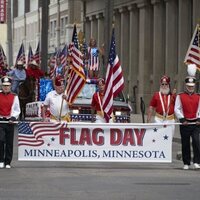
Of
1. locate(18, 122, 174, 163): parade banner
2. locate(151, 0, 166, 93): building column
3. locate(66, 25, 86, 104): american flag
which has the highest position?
locate(151, 0, 166, 93): building column

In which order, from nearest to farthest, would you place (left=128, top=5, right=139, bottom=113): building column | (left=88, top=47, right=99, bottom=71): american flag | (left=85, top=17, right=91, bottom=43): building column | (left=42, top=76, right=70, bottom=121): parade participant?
(left=42, top=76, right=70, bottom=121): parade participant
(left=88, top=47, right=99, bottom=71): american flag
(left=128, top=5, right=139, bottom=113): building column
(left=85, top=17, right=91, bottom=43): building column

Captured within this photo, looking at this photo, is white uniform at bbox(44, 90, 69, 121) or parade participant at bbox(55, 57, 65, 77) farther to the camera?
parade participant at bbox(55, 57, 65, 77)

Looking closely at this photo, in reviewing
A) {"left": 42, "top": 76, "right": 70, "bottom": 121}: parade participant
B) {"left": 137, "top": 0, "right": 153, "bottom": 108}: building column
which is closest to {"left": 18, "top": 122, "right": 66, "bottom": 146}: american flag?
{"left": 42, "top": 76, "right": 70, "bottom": 121}: parade participant

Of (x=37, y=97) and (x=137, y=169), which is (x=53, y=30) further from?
(x=137, y=169)

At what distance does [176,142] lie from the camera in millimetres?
26016

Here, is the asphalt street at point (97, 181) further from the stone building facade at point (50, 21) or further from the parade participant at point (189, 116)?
the stone building facade at point (50, 21)

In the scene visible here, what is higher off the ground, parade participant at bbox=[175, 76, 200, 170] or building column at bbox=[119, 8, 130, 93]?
building column at bbox=[119, 8, 130, 93]

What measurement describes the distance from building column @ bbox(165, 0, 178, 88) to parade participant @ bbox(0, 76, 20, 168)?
27.1 m

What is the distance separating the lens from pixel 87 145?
18.0 meters

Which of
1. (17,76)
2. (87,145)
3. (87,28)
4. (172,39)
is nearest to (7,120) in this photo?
(87,145)

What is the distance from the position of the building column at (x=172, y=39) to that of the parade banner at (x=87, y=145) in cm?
2644

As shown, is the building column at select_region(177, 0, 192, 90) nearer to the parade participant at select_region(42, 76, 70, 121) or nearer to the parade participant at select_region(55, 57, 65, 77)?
the parade participant at select_region(55, 57, 65, 77)

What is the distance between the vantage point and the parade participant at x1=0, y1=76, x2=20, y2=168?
57.8 feet

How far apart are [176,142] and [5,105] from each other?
367 inches
